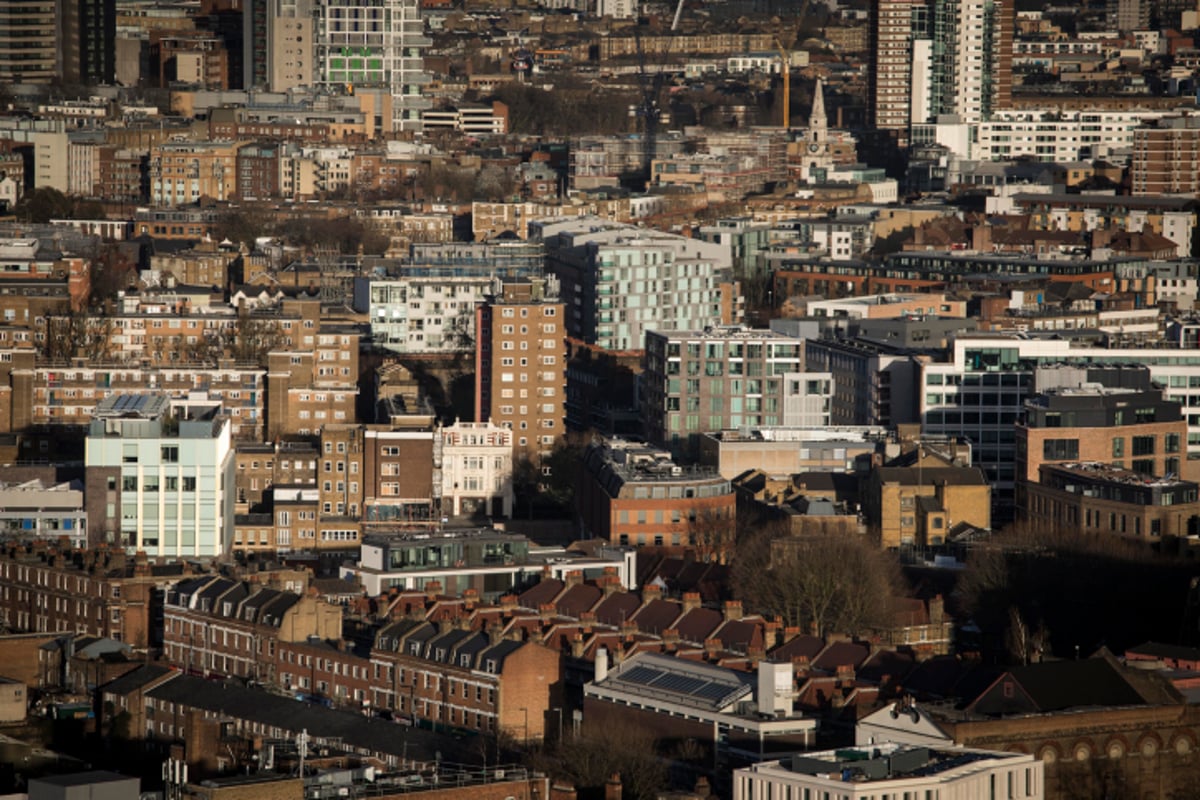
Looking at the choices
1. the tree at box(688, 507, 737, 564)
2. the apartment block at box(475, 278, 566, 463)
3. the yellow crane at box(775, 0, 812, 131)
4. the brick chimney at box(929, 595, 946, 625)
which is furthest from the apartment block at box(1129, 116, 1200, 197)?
the brick chimney at box(929, 595, 946, 625)

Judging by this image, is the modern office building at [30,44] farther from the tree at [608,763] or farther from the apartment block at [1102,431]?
the tree at [608,763]

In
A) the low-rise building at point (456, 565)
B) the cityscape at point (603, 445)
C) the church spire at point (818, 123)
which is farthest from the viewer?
the church spire at point (818, 123)

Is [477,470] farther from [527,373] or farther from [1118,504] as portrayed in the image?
[1118,504]

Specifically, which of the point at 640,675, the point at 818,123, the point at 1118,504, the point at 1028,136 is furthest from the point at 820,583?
the point at 818,123

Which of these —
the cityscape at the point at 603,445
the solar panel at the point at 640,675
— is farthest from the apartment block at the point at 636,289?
the solar panel at the point at 640,675

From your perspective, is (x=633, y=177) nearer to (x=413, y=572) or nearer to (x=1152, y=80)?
(x=1152, y=80)

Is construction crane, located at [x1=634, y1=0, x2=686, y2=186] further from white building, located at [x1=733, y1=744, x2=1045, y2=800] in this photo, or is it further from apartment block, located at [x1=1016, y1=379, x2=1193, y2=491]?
white building, located at [x1=733, y1=744, x2=1045, y2=800]
